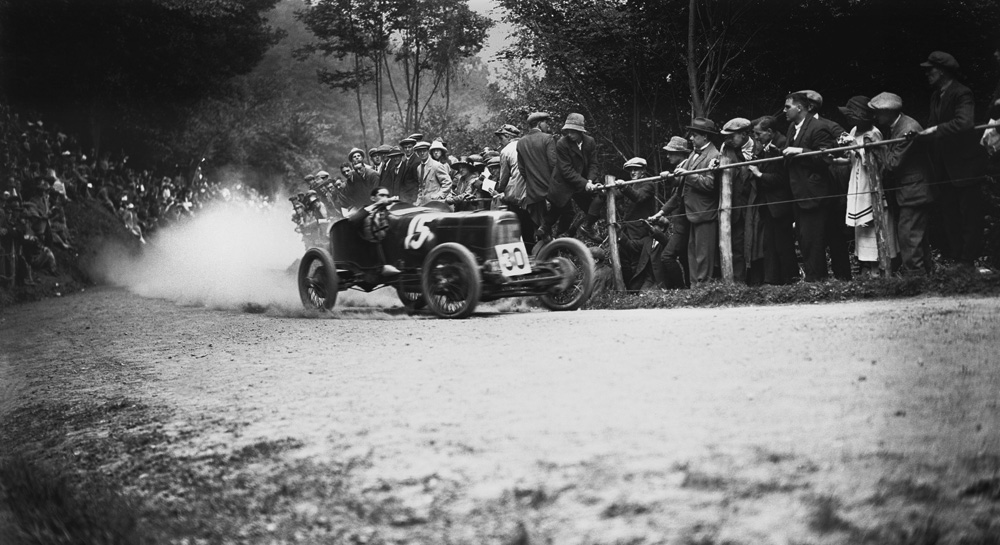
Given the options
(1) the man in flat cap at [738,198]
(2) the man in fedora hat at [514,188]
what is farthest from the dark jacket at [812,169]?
(2) the man in fedora hat at [514,188]

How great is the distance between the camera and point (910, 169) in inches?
395

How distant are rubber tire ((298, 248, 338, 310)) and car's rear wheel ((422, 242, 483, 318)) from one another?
2034 millimetres

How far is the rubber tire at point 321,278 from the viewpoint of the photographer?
1359 cm

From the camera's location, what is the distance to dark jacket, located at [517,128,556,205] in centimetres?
1373

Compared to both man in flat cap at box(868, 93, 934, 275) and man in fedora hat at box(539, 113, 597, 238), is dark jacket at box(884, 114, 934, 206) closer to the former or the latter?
man in flat cap at box(868, 93, 934, 275)

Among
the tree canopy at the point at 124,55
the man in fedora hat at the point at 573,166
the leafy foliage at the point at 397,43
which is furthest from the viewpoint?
the tree canopy at the point at 124,55

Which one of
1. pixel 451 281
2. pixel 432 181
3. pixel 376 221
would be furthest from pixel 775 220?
pixel 432 181

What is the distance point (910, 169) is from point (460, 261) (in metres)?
4.65

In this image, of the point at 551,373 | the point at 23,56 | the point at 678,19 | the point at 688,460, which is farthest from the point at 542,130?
the point at 23,56

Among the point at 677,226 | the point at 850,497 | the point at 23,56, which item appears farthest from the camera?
the point at 23,56

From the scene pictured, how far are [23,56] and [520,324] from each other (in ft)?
67.3

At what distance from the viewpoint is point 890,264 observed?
1020 cm

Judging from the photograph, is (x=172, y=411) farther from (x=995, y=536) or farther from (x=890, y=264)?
(x=890, y=264)

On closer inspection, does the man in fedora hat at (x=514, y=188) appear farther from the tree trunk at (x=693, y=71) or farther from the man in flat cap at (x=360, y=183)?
the man in flat cap at (x=360, y=183)
